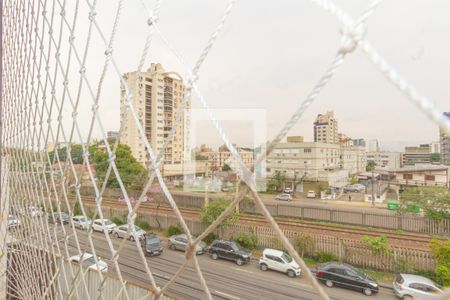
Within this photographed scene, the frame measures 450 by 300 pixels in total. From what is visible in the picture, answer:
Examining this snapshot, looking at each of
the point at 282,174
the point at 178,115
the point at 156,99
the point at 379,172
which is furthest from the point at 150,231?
the point at 379,172

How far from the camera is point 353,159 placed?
10125 mm

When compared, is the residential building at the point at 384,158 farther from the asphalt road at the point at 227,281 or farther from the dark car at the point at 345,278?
the asphalt road at the point at 227,281

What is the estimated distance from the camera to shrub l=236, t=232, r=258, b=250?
4.13 m

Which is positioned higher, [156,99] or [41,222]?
[156,99]

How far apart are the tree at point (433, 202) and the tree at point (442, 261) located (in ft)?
4.70

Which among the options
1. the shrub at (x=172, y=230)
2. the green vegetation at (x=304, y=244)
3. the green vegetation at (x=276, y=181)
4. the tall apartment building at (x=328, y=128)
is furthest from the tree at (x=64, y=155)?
the tall apartment building at (x=328, y=128)

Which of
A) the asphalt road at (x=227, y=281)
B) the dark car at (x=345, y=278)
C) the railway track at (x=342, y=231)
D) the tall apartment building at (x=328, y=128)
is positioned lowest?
the asphalt road at (x=227, y=281)

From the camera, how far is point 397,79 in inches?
6.9

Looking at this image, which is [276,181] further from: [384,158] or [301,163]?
[384,158]

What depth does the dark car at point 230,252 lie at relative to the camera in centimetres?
368

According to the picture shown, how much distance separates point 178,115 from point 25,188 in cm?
94

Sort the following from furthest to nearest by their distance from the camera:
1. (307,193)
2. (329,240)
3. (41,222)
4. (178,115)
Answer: (307,193) → (329,240) → (41,222) → (178,115)

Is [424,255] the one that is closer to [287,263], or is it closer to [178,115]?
[287,263]

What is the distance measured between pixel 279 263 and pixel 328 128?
650 centimetres
